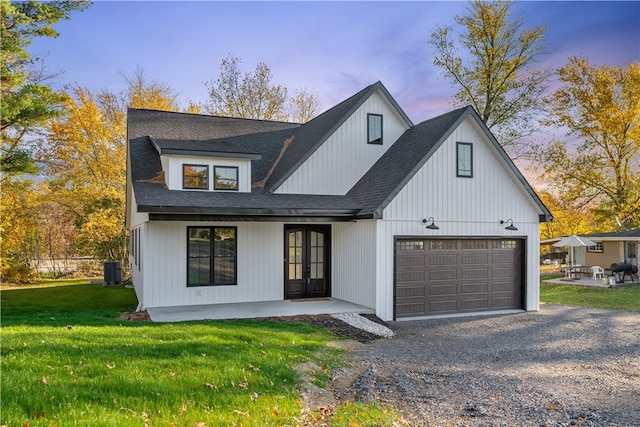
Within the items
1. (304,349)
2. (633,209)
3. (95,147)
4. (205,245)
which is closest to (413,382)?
A: (304,349)

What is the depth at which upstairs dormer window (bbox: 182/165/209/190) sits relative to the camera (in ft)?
42.7

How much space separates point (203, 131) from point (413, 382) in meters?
12.4

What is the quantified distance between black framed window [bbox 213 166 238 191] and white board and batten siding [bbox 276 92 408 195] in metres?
1.34

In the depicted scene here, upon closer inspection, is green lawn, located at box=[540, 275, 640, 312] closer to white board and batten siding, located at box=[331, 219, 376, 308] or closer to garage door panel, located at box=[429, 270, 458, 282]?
garage door panel, located at box=[429, 270, 458, 282]

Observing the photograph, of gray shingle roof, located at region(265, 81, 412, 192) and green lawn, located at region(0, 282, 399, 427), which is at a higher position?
gray shingle roof, located at region(265, 81, 412, 192)

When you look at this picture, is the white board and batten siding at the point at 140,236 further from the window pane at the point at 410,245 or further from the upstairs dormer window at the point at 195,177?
the window pane at the point at 410,245

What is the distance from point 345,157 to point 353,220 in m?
2.62

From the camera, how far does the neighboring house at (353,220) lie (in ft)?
40.4

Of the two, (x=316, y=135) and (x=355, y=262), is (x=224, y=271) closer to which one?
(x=355, y=262)

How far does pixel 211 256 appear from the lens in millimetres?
13039

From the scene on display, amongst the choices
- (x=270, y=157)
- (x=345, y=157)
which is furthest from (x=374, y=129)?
(x=270, y=157)

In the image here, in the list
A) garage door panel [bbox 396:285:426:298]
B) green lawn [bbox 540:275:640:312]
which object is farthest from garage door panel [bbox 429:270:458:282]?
green lawn [bbox 540:275:640:312]

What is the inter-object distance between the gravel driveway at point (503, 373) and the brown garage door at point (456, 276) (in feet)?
2.66

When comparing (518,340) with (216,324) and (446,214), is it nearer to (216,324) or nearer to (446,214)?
(446,214)
